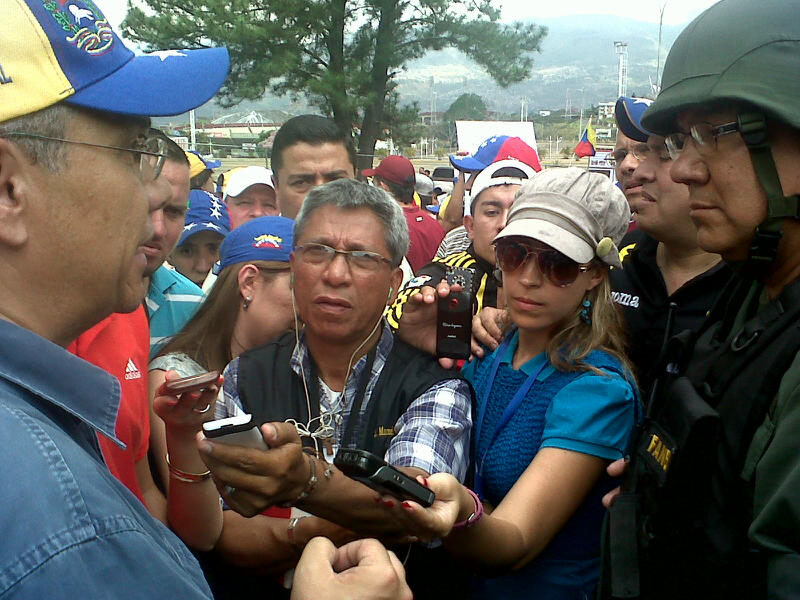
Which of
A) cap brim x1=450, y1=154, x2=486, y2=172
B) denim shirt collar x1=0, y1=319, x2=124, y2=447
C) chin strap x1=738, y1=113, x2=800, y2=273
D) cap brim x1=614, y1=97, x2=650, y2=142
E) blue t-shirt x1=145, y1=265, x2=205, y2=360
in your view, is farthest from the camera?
cap brim x1=450, y1=154, x2=486, y2=172

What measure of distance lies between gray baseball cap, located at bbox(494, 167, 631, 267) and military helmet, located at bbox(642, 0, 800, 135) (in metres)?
0.45

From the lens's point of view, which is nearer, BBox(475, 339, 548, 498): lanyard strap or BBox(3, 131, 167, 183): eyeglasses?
BBox(3, 131, 167, 183): eyeglasses

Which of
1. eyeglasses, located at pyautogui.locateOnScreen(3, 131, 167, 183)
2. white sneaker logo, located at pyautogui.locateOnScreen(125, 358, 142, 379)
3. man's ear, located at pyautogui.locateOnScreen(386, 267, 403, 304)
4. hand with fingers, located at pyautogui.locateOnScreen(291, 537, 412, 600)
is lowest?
hand with fingers, located at pyautogui.locateOnScreen(291, 537, 412, 600)

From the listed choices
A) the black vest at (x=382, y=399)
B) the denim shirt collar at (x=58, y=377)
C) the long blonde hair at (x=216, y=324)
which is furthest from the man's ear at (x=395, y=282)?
the denim shirt collar at (x=58, y=377)

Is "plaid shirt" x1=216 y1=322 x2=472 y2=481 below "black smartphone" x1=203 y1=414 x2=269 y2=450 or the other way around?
below

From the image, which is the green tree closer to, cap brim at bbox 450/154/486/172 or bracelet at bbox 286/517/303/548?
cap brim at bbox 450/154/486/172

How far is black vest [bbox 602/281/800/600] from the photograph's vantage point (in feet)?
4.86

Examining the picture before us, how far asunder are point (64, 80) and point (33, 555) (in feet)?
2.78

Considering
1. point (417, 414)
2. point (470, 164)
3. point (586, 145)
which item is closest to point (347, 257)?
point (417, 414)

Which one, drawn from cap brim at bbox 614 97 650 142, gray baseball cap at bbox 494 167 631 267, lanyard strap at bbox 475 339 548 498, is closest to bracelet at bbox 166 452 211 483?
lanyard strap at bbox 475 339 548 498

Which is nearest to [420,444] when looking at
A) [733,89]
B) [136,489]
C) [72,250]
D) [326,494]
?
[326,494]

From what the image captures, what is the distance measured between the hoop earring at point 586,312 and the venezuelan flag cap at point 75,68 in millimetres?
1484

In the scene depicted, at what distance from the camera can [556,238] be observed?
2279 mm

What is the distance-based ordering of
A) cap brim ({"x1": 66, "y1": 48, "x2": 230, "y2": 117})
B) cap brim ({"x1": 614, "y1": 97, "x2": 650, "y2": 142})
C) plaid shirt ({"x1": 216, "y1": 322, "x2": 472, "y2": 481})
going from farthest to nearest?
cap brim ({"x1": 614, "y1": 97, "x2": 650, "y2": 142})
plaid shirt ({"x1": 216, "y1": 322, "x2": 472, "y2": 481})
cap brim ({"x1": 66, "y1": 48, "x2": 230, "y2": 117})
